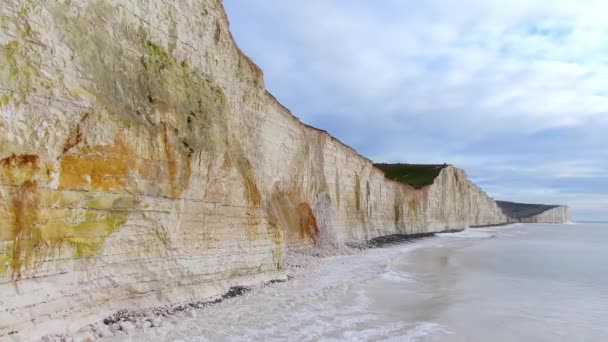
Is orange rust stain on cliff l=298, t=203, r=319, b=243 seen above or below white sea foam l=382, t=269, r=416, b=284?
above

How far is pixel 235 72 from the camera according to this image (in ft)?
35.3

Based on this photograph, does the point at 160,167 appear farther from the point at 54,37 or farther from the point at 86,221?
the point at 54,37

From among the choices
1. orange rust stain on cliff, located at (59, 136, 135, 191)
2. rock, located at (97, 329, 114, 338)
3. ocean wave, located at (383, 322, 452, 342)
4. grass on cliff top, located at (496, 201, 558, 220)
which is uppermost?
grass on cliff top, located at (496, 201, 558, 220)

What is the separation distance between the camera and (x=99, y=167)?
6.06 meters

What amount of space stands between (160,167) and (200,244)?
1969 millimetres

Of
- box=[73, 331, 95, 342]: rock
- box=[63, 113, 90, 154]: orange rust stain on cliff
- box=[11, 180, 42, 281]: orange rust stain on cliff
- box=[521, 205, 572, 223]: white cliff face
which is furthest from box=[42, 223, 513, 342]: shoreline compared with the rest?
box=[521, 205, 572, 223]: white cliff face

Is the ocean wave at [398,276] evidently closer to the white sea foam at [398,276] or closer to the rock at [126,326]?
the white sea foam at [398,276]

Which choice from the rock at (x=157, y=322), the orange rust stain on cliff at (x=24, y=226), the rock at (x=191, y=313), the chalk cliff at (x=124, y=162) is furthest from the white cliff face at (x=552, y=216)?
the orange rust stain on cliff at (x=24, y=226)

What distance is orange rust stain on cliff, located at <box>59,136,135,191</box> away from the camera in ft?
18.2

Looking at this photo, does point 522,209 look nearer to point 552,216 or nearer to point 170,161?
point 552,216

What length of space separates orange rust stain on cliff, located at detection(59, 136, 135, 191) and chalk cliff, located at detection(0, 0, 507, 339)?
0.06ft

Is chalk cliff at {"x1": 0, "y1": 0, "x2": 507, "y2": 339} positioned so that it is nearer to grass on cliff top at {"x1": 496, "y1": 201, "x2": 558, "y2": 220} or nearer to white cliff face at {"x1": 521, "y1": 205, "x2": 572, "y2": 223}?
grass on cliff top at {"x1": 496, "y1": 201, "x2": 558, "y2": 220}

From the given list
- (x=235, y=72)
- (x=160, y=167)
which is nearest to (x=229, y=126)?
(x=235, y=72)

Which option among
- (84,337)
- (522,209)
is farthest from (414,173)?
(522,209)
